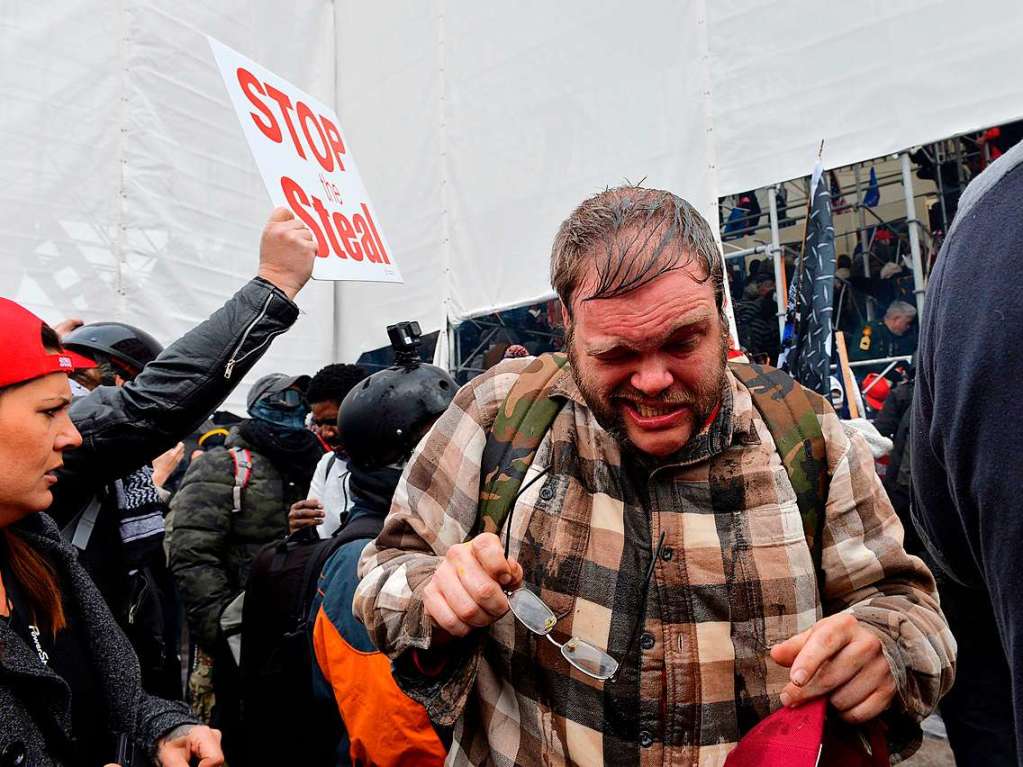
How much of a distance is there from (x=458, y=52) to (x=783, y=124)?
3.40 meters

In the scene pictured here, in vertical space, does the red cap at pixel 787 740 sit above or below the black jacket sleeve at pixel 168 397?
below

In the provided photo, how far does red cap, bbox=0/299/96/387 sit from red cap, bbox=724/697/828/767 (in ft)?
4.50

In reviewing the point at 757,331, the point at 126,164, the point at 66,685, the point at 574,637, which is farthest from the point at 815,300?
the point at 126,164

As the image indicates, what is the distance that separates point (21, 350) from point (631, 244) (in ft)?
3.73

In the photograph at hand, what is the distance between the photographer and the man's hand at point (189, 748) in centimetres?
145

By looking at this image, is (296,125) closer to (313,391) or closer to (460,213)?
(313,391)

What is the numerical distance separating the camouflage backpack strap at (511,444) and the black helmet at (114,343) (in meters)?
1.95

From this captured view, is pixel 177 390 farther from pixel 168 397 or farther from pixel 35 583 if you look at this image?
pixel 35 583

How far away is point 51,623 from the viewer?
1.42m

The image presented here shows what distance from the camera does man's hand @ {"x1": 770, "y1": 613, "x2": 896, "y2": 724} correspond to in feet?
3.09

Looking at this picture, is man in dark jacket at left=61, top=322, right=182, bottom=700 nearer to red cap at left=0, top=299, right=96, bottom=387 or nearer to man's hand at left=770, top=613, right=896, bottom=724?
red cap at left=0, top=299, right=96, bottom=387

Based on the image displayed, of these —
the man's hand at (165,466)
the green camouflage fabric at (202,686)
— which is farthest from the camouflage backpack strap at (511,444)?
the man's hand at (165,466)

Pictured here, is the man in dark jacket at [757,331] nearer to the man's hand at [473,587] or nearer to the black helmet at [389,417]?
the black helmet at [389,417]

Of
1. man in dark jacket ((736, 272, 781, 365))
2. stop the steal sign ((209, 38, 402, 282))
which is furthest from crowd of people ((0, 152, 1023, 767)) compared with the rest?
man in dark jacket ((736, 272, 781, 365))
